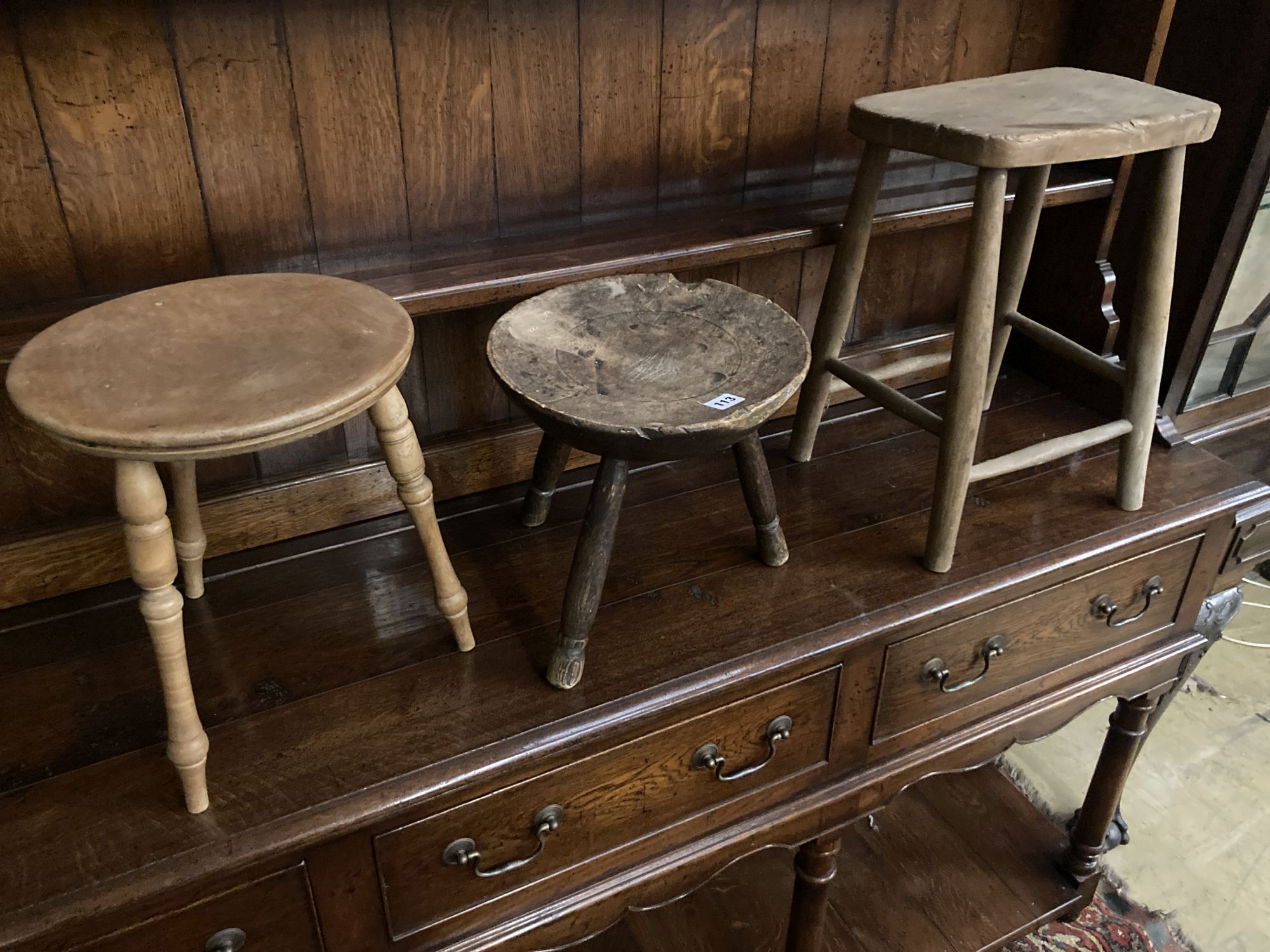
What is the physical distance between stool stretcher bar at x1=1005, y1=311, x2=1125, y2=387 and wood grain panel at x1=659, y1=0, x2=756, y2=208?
434 millimetres

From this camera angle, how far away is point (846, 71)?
1.37 metres

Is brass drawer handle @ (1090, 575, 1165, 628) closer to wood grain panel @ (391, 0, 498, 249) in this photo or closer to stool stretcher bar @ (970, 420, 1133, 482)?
stool stretcher bar @ (970, 420, 1133, 482)

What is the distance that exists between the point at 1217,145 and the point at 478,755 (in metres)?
1.25

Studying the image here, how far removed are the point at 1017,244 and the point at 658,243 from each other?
517mm

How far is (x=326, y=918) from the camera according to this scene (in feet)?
3.09

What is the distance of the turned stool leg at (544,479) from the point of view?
1198 millimetres

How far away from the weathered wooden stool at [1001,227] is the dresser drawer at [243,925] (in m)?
0.76

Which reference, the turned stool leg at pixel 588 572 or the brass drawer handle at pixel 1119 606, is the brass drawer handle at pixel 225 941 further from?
the brass drawer handle at pixel 1119 606

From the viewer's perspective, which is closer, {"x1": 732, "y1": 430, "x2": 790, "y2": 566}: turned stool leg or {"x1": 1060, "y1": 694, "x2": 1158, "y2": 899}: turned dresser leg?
{"x1": 732, "y1": 430, "x2": 790, "y2": 566}: turned stool leg

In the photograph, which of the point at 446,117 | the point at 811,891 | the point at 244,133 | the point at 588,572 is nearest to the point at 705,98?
the point at 446,117

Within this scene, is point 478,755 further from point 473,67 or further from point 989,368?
point 989,368

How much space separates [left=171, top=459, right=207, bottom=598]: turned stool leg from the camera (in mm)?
1027

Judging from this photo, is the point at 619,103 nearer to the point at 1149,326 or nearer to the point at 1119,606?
the point at 1149,326

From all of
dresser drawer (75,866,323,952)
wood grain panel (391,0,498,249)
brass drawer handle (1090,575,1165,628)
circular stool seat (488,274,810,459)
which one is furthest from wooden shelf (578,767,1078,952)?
wood grain panel (391,0,498,249)
